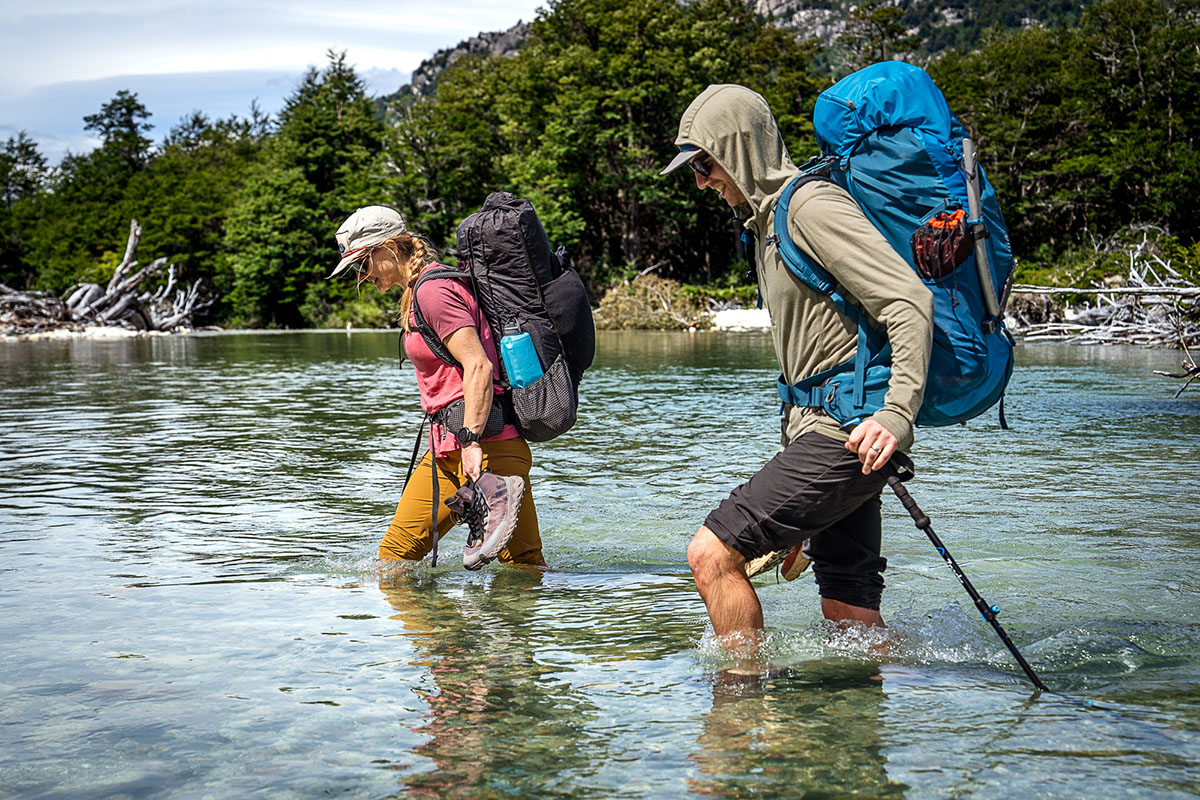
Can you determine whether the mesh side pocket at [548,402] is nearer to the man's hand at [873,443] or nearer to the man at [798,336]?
the man at [798,336]

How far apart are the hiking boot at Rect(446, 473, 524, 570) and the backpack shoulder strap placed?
59cm

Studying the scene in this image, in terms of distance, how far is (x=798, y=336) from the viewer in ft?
12.4

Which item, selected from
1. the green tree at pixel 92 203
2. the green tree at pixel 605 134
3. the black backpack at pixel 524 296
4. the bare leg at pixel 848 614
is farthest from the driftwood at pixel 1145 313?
the green tree at pixel 92 203

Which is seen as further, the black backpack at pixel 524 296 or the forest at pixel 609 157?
the forest at pixel 609 157

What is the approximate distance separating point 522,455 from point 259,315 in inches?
2562

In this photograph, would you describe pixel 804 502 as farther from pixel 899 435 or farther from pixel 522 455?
pixel 522 455

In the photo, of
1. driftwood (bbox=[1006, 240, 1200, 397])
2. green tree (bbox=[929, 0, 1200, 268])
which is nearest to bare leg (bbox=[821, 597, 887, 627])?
driftwood (bbox=[1006, 240, 1200, 397])

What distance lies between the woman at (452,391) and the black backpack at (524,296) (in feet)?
0.25

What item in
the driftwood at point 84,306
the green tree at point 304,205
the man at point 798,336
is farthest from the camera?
the green tree at point 304,205

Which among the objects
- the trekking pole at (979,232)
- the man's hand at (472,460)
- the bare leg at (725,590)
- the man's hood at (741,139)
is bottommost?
the bare leg at (725,590)

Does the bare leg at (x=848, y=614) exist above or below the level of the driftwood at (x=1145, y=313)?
below

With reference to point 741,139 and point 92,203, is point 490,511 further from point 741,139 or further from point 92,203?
point 92,203

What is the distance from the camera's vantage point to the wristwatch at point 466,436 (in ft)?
17.5

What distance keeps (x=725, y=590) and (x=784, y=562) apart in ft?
2.11
